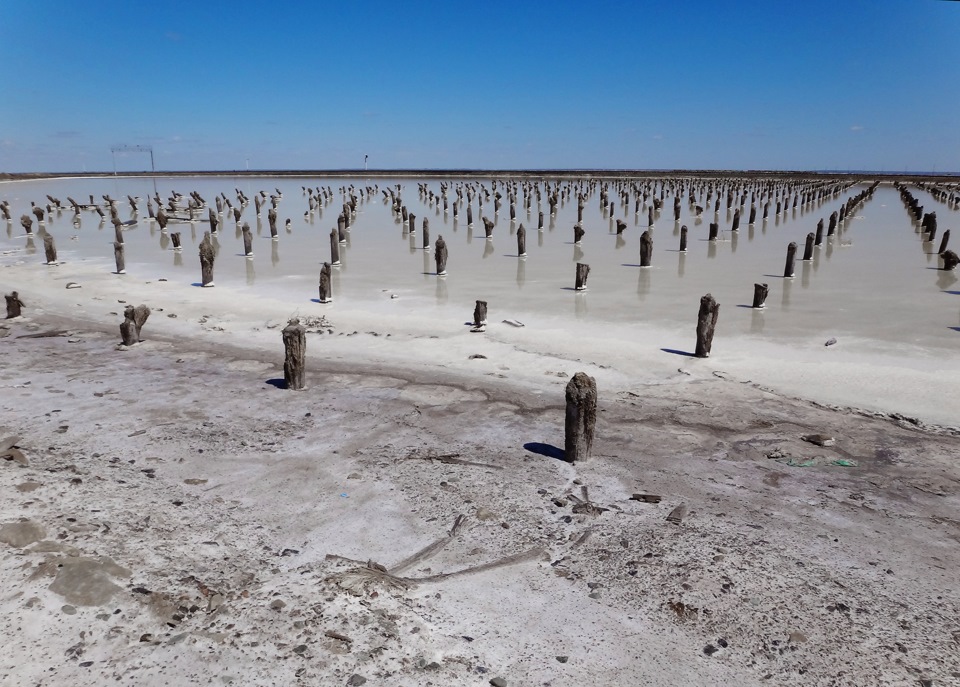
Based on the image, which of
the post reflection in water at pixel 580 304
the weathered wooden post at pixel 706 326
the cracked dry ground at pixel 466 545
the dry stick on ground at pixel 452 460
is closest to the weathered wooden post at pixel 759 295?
the post reflection in water at pixel 580 304

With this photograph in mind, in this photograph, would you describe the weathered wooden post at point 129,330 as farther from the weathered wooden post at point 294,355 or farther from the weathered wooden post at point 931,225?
the weathered wooden post at point 931,225

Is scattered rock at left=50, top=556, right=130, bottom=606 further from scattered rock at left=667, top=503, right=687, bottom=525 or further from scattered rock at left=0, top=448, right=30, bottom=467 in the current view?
scattered rock at left=667, top=503, right=687, bottom=525

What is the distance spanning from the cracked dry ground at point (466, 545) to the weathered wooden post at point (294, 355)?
66 centimetres

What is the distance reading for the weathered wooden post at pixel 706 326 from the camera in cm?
1138

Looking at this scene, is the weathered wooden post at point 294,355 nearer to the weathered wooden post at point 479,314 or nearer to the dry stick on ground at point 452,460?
the dry stick on ground at point 452,460

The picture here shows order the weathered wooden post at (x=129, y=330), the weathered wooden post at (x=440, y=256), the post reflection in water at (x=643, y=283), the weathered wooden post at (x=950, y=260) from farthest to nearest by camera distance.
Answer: the weathered wooden post at (x=950, y=260) < the weathered wooden post at (x=440, y=256) < the post reflection in water at (x=643, y=283) < the weathered wooden post at (x=129, y=330)

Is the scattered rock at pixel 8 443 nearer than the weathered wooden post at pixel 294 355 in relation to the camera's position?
Yes

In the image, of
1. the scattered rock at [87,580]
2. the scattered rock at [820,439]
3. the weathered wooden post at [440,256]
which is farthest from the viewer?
the weathered wooden post at [440,256]

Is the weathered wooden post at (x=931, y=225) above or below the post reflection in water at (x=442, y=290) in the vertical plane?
above

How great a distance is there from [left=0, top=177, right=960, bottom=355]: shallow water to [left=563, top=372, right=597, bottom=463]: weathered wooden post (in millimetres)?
7173

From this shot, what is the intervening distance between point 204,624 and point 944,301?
734 inches

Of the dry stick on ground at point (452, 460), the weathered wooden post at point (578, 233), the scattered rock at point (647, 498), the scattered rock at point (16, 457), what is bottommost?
the dry stick on ground at point (452, 460)

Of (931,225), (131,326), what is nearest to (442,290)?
(131,326)

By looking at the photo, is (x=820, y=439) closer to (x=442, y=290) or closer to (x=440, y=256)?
(x=442, y=290)
